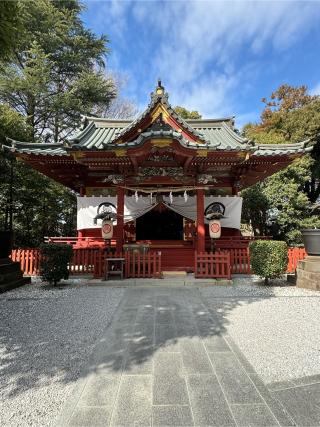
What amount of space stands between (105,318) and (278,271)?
15.3 feet

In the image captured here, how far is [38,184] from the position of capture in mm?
12625

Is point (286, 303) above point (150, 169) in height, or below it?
below

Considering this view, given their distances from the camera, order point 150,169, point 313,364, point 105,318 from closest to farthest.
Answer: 1. point 313,364
2. point 105,318
3. point 150,169

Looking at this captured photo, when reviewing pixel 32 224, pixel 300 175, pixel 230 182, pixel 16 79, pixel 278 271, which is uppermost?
pixel 16 79

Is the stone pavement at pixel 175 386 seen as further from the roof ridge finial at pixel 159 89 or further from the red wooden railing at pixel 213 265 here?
the roof ridge finial at pixel 159 89

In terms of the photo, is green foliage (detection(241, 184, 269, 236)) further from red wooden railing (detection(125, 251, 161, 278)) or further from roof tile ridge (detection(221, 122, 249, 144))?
red wooden railing (detection(125, 251, 161, 278))

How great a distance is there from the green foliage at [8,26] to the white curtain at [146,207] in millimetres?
5415

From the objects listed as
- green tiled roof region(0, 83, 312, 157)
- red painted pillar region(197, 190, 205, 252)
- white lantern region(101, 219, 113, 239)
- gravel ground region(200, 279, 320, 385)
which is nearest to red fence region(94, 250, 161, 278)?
white lantern region(101, 219, 113, 239)

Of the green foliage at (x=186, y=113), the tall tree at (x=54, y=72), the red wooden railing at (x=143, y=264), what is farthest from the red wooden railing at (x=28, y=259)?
the green foliage at (x=186, y=113)

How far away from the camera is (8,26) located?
445 centimetres

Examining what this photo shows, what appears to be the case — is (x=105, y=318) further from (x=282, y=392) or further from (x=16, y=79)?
(x=16, y=79)

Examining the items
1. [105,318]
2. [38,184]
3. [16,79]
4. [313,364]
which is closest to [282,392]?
[313,364]

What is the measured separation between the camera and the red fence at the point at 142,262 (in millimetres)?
7594

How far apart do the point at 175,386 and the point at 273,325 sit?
238 cm
